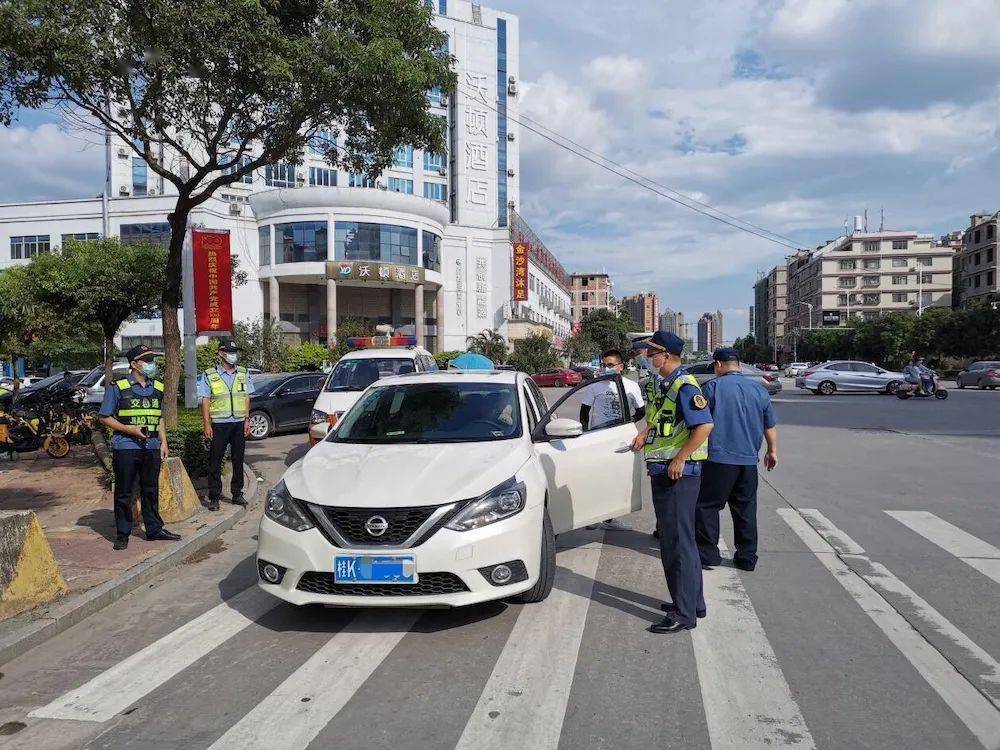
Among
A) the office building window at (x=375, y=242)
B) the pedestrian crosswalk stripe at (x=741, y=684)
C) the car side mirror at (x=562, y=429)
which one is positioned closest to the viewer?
the pedestrian crosswalk stripe at (x=741, y=684)

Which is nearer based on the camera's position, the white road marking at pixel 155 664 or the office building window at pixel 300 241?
the white road marking at pixel 155 664

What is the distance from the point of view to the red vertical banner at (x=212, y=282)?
13.6 metres

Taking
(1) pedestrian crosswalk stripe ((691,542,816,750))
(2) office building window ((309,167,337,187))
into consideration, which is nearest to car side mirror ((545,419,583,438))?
(1) pedestrian crosswalk stripe ((691,542,816,750))

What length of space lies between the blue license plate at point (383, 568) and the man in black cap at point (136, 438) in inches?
129

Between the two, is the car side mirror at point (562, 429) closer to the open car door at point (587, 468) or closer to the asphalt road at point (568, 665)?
the open car door at point (587, 468)

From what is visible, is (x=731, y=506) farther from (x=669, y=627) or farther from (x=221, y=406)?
(x=221, y=406)

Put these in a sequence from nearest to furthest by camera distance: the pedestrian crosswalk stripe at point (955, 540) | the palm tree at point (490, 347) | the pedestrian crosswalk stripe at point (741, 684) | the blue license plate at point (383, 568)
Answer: the pedestrian crosswalk stripe at point (741, 684) → the blue license plate at point (383, 568) → the pedestrian crosswalk stripe at point (955, 540) → the palm tree at point (490, 347)

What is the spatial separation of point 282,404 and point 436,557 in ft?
44.8

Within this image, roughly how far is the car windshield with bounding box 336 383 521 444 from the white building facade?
123ft

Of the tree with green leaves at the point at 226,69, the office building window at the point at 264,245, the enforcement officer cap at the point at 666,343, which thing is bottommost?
the enforcement officer cap at the point at 666,343

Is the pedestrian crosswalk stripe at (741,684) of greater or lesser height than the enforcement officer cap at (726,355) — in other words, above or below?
below

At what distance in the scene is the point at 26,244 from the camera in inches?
2087

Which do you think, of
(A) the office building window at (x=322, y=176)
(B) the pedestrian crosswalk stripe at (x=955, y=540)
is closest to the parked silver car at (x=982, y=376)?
(B) the pedestrian crosswalk stripe at (x=955, y=540)

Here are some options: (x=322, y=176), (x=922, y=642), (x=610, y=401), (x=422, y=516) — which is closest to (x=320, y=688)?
(x=422, y=516)
